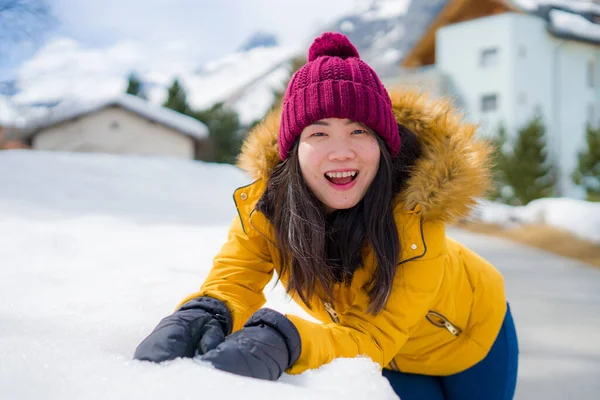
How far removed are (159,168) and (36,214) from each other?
107 inches

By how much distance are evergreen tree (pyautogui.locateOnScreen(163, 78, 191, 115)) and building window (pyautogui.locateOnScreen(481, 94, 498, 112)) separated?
1184cm

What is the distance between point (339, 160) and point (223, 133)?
21.5 m

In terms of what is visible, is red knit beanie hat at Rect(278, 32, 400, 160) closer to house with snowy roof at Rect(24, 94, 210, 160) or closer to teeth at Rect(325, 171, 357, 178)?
teeth at Rect(325, 171, 357, 178)

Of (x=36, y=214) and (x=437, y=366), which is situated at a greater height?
(x=437, y=366)

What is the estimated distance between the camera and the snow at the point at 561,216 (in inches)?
255

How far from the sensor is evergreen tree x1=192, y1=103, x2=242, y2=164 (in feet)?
72.9

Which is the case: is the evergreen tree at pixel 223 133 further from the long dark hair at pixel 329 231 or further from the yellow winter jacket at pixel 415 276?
the long dark hair at pixel 329 231

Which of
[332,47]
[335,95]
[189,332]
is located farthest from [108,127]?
[189,332]

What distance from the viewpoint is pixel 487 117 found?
19469 mm

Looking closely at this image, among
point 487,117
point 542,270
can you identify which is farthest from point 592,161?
point 542,270

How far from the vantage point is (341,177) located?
1.36m

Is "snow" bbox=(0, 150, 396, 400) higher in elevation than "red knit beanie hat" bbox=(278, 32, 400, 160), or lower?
lower

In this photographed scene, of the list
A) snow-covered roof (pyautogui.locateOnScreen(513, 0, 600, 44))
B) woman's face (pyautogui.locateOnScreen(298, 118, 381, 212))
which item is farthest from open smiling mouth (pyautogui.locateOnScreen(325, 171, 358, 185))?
snow-covered roof (pyautogui.locateOnScreen(513, 0, 600, 44))

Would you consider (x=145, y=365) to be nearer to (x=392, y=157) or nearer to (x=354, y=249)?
(x=354, y=249)
